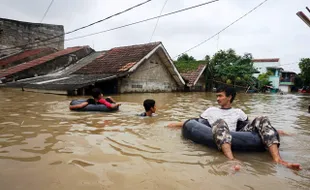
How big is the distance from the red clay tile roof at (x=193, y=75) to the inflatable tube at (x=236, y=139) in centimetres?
1613

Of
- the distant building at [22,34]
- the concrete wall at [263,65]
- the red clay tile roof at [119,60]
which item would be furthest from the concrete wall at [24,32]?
the concrete wall at [263,65]

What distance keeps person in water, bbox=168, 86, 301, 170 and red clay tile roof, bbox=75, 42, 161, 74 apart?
10.4 metres

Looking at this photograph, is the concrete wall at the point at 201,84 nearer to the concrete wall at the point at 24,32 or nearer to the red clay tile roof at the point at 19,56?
the concrete wall at the point at 24,32

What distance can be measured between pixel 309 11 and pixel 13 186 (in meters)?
6.28

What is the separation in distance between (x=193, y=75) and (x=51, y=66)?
37.5 feet

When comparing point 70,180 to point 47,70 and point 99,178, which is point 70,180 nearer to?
point 99,178

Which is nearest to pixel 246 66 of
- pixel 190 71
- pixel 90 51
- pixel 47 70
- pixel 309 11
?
pixel 190 71

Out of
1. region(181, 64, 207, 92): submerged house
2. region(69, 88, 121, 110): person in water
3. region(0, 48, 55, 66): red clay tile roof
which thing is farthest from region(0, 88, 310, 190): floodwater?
region(0, 48, 55, 66): red clay tile roof

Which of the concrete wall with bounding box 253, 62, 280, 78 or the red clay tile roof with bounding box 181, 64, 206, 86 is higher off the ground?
the concrete wall with bounding box 253, 62, 280, 78

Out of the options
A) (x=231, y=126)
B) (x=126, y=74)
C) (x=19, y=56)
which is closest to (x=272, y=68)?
(x=126, y=74)

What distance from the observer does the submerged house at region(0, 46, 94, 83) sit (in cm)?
1735

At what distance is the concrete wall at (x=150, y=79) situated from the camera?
15594mm

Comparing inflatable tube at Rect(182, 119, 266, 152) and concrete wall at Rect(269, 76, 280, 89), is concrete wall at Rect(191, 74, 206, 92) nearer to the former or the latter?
inflatable tube at Rect(182, 119, 266, 152)

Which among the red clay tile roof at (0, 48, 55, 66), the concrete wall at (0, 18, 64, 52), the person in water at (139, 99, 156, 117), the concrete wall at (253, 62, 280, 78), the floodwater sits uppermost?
the concrete wall at (0, 18, 64, 52)
